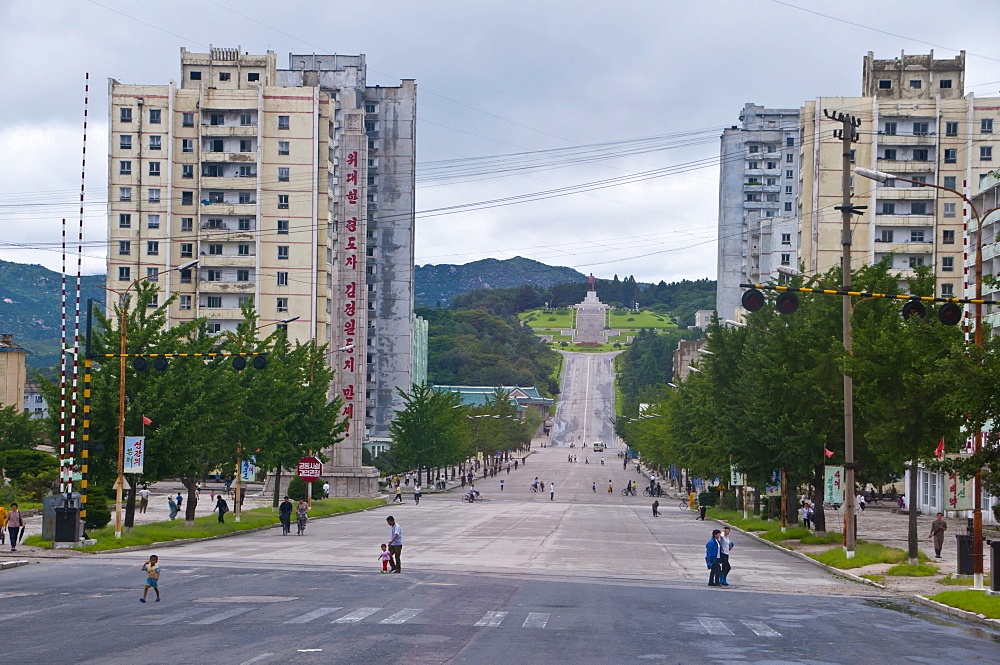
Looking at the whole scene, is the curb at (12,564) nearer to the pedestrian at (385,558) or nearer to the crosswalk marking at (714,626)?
the pedestrian at (385,558)

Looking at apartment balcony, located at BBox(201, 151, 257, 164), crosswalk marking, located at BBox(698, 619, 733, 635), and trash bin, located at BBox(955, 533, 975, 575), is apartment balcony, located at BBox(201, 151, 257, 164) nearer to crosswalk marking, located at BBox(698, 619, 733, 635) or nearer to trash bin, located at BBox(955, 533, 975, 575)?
trash bin, located at BBox(955, 533, 975, 575)

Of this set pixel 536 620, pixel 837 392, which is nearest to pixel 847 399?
pixel 837 392

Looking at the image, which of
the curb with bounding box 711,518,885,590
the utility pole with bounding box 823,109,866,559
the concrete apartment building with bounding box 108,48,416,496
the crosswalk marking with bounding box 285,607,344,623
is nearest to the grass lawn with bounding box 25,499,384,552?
the crosswalk marking with bounding box 285,607,344,623

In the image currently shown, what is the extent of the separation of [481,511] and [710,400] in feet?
61.6

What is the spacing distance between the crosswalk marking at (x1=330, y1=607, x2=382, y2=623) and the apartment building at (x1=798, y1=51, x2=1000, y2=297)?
94.0 metres

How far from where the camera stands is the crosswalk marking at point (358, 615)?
2298 cm

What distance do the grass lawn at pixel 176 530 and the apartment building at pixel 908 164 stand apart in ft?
212

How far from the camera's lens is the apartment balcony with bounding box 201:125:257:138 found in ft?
374

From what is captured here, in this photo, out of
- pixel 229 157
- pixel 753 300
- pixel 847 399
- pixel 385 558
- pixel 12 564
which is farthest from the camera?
pixel 229 157

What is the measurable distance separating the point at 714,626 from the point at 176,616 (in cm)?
1062

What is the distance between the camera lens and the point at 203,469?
180ft

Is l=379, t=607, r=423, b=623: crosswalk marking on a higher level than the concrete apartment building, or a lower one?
lower

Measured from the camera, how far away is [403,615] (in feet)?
78.7

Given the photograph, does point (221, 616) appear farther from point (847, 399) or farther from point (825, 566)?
point (847, 399)
